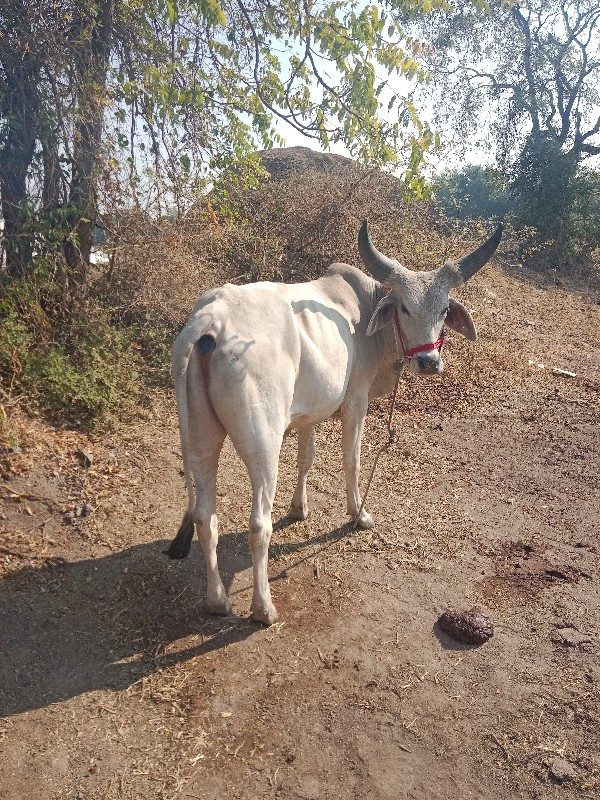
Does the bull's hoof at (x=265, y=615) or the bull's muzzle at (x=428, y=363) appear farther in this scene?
the bull's muzzle at (x=428, y=363)

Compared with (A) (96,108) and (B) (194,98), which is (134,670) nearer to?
(B) (194,98)

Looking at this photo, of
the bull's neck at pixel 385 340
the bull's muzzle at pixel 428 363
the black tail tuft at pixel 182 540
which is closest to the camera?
the black tail tuft at pixel 182 540

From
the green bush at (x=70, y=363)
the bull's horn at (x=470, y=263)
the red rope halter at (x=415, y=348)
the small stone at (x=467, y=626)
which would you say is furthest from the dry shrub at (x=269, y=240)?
the small stone at (x=467, y=626)

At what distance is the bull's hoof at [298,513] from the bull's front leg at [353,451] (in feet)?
1.09

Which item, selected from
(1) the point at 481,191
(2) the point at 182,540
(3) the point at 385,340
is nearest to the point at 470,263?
(3) the point at 385,340

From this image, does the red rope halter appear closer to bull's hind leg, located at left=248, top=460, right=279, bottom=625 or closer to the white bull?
the white bull

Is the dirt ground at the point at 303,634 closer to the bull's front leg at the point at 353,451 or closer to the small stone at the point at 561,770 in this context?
the small stone at the point at 561,770

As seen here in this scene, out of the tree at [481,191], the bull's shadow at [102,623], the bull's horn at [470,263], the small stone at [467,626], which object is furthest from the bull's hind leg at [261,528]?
the tree at [481,191]

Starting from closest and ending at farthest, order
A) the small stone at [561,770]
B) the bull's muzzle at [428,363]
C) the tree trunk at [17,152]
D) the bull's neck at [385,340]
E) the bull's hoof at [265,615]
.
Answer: the small stone at [561,770]
the bull's hoof at [265,615]
the bull's muzzle at [428,363]
the bull's neck at [385,340]
the tree trunk at [17,152]

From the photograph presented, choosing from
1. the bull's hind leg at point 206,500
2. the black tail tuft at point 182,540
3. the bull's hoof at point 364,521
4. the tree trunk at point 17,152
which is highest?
the tree trunk at point 17,152

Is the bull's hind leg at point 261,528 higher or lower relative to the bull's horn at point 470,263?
lower

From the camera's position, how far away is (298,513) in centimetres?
469

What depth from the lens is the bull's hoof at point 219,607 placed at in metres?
3.54

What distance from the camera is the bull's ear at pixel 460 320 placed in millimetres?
4418
